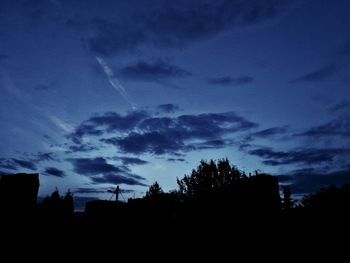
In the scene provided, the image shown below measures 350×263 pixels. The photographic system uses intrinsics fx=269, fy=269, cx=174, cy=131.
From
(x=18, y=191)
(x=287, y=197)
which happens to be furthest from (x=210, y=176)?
(x=18, y=191)

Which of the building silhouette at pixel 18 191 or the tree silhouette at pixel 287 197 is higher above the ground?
the tree silhouette at pixel 287 197

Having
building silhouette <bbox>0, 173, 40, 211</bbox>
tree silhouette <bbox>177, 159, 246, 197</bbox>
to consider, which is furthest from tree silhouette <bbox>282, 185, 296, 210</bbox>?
building silhouette <bbox>0, 173, 40, 211</bbox>

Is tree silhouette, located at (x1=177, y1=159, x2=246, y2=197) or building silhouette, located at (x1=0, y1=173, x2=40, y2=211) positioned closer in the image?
building silhouette, located at (x1=0, y1=173, x2=40, y2=211)

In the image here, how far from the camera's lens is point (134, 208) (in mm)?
12773

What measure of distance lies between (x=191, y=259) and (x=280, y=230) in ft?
13.8

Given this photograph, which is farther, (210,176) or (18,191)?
(210,176)

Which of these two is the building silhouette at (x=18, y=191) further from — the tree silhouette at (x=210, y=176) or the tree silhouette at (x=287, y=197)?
the tree silhouette at (x=287, y=197)

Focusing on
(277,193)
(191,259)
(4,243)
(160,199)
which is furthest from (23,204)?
(277,193)

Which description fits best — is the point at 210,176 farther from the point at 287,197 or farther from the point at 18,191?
the point at 18,191

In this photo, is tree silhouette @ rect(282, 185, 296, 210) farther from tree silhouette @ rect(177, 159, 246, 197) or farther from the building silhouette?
the building silhouette

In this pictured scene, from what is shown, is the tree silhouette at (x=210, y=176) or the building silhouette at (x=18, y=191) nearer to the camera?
the building silhouette at (x=18, y=191)

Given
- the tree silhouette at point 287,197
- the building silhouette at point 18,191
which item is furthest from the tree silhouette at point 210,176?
the building silhouette at point 18,191

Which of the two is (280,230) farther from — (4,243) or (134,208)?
(4,243)

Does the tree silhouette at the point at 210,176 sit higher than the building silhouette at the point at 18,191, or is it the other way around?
the tree silhouette at the point at 210,176
